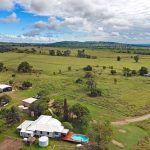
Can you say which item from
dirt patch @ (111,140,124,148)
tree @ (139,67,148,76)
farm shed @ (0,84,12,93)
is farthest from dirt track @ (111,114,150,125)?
tree @ (139,67,148,76)

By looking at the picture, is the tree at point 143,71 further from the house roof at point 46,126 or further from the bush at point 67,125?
the house roof at point 46,126

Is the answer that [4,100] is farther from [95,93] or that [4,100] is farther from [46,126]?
[95,93]

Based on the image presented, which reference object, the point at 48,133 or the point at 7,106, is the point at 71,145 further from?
the point at 7,106

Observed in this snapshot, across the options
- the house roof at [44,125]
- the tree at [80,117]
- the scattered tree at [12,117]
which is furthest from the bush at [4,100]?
the tree at [80,117]

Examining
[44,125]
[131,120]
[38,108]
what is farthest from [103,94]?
[44,125]

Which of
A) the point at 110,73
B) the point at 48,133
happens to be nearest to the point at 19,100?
the point at 48,133

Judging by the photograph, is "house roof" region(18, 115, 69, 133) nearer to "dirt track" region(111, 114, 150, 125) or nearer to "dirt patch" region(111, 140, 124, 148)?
"dirt patch" region(111, 140, 124, 148)
